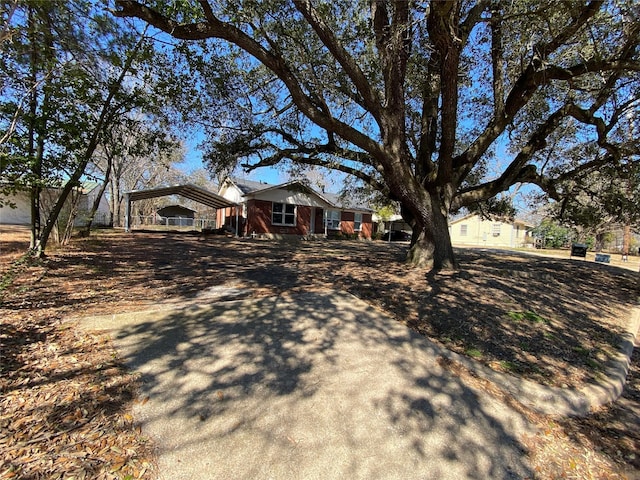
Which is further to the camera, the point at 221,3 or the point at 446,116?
the point at 446,116

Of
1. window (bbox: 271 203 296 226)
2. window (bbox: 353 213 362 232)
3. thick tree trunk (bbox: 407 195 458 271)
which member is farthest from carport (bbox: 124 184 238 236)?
thick tree trunk (bbox: 407 195 458 271)

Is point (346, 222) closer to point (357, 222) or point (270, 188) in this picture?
point (357, 222)

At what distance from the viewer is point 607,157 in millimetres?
8867

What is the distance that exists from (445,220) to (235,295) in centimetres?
551

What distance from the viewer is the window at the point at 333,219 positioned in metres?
24.6

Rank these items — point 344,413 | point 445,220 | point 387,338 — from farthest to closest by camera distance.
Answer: point 445,220
point 387,338
point 344,413

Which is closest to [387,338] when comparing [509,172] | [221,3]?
[221,3]

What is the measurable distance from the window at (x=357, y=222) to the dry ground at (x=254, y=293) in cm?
1763

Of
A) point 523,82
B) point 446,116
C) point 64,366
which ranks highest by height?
point 523,82

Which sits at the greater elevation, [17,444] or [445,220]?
[445,220]

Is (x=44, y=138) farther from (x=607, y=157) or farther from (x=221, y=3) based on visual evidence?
(x=607, y=157)

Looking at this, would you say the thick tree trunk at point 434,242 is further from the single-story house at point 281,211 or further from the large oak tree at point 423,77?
the single-story house at point 281,211

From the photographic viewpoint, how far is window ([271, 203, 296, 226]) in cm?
1998

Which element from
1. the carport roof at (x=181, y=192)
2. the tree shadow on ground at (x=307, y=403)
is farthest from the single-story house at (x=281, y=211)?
the tree shadow on ground at (x=307, y=403)
